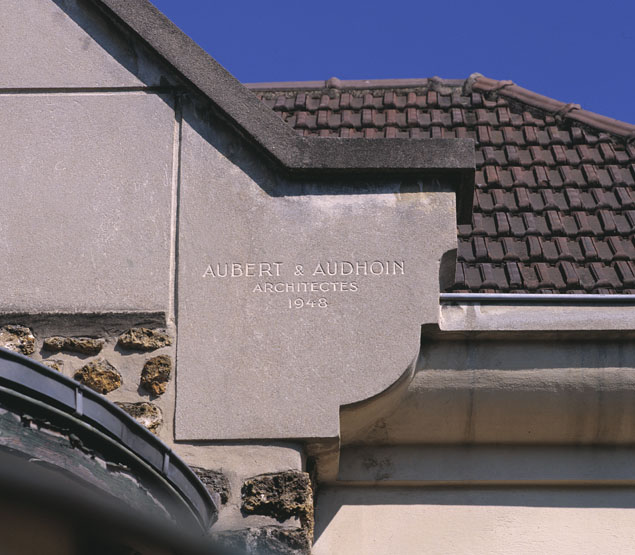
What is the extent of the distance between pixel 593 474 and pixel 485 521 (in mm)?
519

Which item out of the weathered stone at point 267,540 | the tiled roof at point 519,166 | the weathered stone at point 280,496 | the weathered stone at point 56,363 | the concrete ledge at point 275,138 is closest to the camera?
the weathered stone at point 267,540

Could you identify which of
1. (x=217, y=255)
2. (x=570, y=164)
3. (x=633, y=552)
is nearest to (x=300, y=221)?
(x=217, y=255)

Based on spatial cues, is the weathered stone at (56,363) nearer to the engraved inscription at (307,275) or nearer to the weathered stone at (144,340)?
the weathered stone at (144,340)

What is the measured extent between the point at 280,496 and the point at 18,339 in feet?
4.27

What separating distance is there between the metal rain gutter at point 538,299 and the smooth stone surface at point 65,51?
1.69 meters

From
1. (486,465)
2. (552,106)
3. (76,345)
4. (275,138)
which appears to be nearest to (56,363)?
(76,345)

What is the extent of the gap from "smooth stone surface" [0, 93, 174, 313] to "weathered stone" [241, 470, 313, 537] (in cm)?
89

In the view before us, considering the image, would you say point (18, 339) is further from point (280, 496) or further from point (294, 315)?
point (280, 496)

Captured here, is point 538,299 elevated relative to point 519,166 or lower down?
lower down

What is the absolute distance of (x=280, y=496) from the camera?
4.90m

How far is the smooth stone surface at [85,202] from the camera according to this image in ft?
17.5

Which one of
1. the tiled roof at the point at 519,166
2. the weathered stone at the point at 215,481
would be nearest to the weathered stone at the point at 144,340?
the weathered stone at the point at 215,481

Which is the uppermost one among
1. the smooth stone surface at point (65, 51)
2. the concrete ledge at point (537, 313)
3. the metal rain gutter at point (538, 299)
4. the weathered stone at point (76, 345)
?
the smooth stone surface at point (65, 51)

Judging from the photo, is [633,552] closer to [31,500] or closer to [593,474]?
[593,474]
